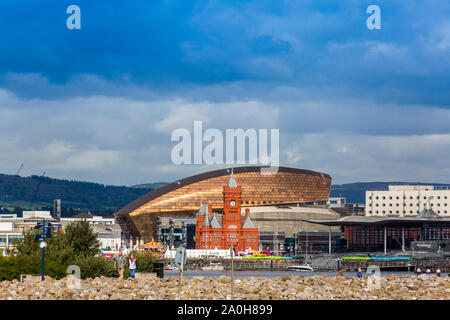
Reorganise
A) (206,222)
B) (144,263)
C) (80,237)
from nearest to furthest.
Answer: (144,263), (80,237), (206,222)

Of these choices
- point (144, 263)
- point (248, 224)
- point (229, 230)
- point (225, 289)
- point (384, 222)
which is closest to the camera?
point (225, 289)

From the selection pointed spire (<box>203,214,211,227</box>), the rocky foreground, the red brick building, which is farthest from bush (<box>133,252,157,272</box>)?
pointed spire (<box>203,214,211,227</box>)

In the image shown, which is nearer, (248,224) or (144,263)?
(144,263)

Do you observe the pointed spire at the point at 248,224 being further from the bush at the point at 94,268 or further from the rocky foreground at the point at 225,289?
the rocky foreground at the point at 225,289

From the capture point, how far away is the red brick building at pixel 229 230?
18788cm

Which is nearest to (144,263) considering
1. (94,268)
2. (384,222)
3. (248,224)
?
(94,268)

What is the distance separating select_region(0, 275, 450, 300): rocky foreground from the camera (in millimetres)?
38219

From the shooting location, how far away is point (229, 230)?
18775cm

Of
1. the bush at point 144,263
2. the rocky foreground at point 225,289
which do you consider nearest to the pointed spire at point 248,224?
the bush at point 144,263

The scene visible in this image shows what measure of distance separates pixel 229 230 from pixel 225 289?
481 feet

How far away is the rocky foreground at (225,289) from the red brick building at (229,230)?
140644 mm

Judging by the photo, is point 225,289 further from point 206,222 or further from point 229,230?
point 206,222

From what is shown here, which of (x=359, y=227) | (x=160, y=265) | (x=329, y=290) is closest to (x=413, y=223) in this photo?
(x=359, y=227)

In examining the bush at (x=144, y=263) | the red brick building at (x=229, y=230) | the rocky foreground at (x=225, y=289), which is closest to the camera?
the rocky foreground at (x=225, y=289)
